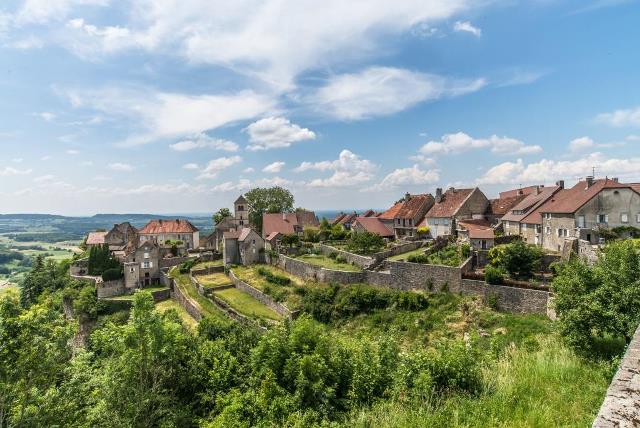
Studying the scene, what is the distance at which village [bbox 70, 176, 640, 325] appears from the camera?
26.3 m

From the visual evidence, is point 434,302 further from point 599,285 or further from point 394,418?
point 394,418

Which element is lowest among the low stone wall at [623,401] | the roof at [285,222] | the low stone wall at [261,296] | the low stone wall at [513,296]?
the low stone wall at [261,296]

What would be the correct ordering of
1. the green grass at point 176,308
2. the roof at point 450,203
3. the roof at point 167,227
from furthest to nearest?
the roof at point 167,227 → the roof at point 450,203 → the green grass at point 176,308

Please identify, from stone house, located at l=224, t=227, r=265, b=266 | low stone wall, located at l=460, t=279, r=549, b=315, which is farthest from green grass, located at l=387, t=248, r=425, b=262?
stone house, located at l=224, t=227, r=265, b=266

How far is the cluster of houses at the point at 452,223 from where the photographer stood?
28406 mm

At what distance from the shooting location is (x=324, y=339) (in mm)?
11609

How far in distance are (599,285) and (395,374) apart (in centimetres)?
1066

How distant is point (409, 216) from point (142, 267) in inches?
1443

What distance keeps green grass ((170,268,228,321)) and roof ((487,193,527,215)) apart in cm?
3315

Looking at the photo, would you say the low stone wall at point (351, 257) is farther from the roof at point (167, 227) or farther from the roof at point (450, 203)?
the roof at point (167, 227)

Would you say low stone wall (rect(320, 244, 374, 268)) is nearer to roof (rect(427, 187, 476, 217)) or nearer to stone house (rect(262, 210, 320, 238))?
stone house (rect(262, 210, 320, 238))

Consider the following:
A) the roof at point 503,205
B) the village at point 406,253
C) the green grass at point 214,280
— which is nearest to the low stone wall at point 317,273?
the village at point 406,253

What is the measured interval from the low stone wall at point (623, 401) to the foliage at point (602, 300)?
973 cm

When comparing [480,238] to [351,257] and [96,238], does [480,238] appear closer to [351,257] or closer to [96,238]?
[351,257]
